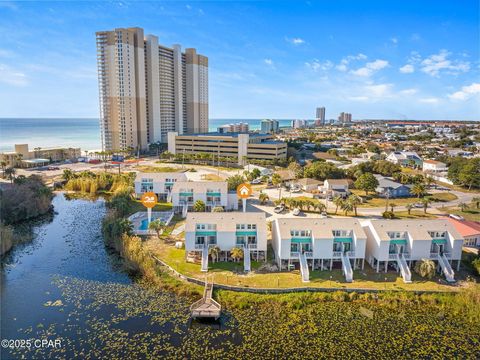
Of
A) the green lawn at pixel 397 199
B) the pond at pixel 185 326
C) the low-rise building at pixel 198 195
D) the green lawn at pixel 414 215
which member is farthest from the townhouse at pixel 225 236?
the green lawn at pixel 397 199

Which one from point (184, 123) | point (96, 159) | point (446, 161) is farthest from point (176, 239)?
point (184, 123)

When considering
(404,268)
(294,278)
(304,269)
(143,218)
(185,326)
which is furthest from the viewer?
(143,218)

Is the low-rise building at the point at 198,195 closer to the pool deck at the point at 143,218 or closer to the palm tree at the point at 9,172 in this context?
the pool deck at the point at 143,218

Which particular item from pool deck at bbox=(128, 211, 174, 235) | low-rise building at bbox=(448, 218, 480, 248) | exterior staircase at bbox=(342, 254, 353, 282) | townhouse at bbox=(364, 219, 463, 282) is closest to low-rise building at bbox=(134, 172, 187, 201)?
pool deck at bbox=(128, 211, 174, 235)

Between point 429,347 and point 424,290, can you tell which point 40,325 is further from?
point 424,290

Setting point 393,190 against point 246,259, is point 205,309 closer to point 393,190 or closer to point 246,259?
point 246,259

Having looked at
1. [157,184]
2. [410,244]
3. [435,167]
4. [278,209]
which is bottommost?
[278,209]

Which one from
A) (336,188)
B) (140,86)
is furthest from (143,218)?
(140,86)
